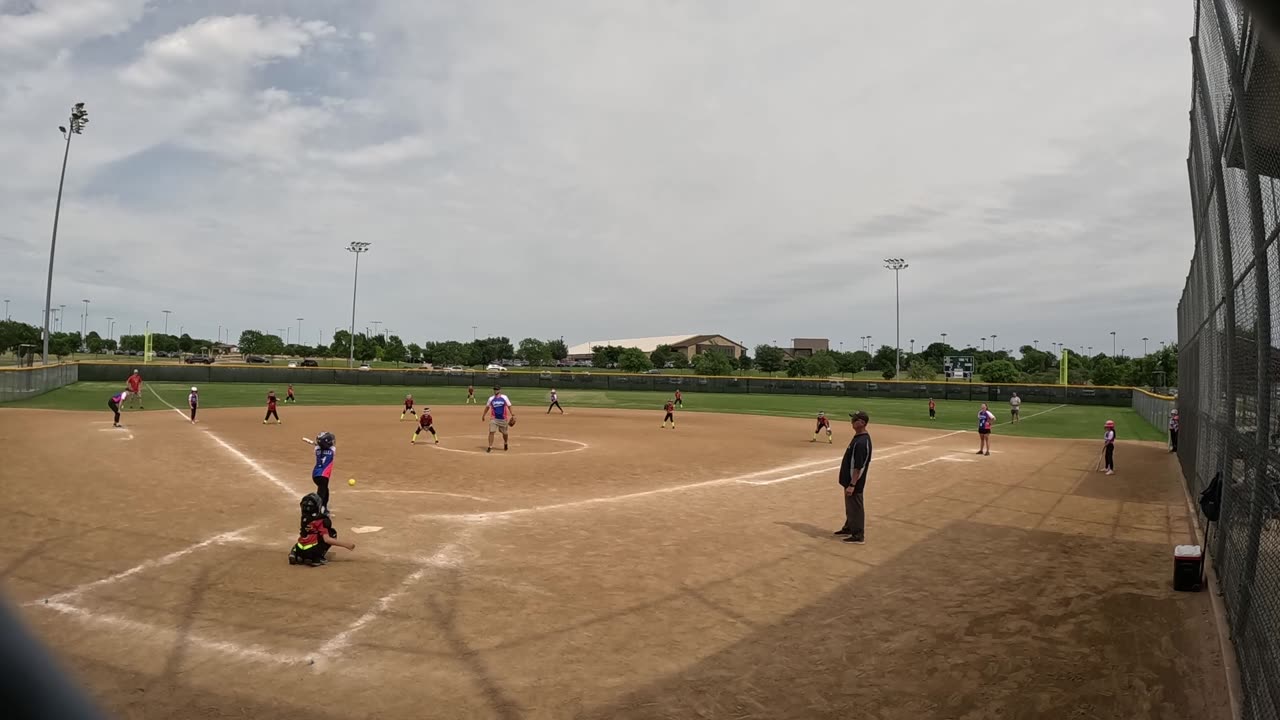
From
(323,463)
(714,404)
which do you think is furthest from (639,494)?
(714,404)

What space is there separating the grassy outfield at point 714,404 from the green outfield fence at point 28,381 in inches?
27.2

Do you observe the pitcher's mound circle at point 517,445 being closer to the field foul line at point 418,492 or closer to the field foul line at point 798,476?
the field foul line at point 418,492

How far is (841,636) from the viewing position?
7.98 m

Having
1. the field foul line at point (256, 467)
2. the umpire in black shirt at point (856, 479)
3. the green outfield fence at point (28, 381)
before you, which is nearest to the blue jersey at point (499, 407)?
the field foul line at point (256, 467)

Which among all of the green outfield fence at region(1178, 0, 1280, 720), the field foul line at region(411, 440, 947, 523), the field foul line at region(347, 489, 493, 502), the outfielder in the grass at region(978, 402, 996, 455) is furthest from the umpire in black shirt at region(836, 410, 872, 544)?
the outfielder in the grass at region(978, 402, 996, 455)

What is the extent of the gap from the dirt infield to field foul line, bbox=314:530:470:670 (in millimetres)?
39

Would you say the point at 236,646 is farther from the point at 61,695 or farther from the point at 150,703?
the point at 61,695

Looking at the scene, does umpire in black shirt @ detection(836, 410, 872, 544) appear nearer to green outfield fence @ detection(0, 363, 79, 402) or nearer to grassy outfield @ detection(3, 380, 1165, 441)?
grassy outfield @ detection(3, 380, 1165, 441)

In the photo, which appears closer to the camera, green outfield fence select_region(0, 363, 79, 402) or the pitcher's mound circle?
the pitcher's mound circle

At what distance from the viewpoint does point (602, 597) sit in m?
9.09

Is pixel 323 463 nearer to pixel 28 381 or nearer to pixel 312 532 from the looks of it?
pixel 312 532

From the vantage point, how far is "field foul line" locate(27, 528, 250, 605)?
28.0ft

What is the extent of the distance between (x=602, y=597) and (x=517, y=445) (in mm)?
15733

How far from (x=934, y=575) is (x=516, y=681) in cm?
613
